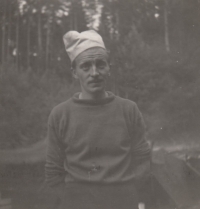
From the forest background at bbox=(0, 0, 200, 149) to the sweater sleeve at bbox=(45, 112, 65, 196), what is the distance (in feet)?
0.73

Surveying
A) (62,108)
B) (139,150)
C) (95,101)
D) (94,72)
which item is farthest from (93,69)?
(139,150)

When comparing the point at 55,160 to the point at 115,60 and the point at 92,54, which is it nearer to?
the point at 92,54

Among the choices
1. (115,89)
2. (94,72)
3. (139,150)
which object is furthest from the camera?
(115,89)

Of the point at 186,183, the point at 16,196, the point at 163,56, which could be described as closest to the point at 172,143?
the point at 186,183

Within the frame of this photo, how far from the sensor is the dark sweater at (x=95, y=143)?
3.98ft

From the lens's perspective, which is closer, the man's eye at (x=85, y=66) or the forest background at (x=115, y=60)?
the man's eye at (x=85, y=66)

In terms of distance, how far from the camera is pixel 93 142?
1210 millimetres

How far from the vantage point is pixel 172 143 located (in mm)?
1508

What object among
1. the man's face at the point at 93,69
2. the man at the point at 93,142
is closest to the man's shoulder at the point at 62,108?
the man at the point at 93,142

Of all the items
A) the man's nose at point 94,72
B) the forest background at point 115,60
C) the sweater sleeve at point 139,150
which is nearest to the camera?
the man's nose at point 94,72

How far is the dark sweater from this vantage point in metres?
1.21

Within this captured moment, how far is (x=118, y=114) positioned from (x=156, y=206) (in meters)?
0.57

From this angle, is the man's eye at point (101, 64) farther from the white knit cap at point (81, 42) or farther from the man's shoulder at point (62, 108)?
the man's shoulder at point (62, 108)

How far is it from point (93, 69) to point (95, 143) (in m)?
0.35
